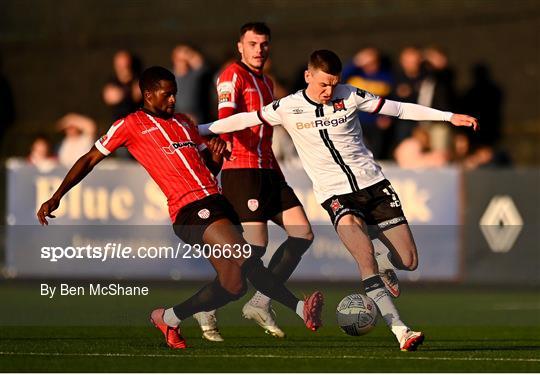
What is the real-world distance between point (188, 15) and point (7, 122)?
6.05 m

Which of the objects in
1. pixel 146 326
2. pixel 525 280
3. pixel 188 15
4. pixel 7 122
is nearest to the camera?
pixel 146 326

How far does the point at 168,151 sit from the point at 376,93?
8.05 metres

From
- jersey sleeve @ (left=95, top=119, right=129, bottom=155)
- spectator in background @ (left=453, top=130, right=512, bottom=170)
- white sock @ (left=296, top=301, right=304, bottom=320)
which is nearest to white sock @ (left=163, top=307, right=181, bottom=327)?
white sock @ (left=296, top=301, right=304, bottom=320)

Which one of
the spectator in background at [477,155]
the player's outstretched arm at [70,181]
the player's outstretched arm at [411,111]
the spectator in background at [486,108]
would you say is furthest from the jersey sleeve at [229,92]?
the spectator in background at [486,108]

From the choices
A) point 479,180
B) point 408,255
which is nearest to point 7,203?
point 479,180

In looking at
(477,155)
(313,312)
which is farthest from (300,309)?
(477,155)

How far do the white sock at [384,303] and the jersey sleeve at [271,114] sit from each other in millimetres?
1350

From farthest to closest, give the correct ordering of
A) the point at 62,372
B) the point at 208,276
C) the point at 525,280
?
the point at 525,280, the point at 208,276, the point at 62,372

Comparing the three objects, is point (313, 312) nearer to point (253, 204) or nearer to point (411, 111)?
point (253, 204)

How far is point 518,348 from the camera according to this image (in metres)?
11.8

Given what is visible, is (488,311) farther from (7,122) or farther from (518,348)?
(7,122)

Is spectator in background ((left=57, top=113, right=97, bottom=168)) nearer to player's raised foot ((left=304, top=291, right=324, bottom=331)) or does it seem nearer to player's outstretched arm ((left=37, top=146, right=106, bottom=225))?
player's outstretched arm ((left=37, top=146, right=106, bottom=225))

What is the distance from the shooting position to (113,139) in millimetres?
11359

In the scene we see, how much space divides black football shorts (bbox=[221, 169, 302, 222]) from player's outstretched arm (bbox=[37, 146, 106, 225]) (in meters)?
1.63
